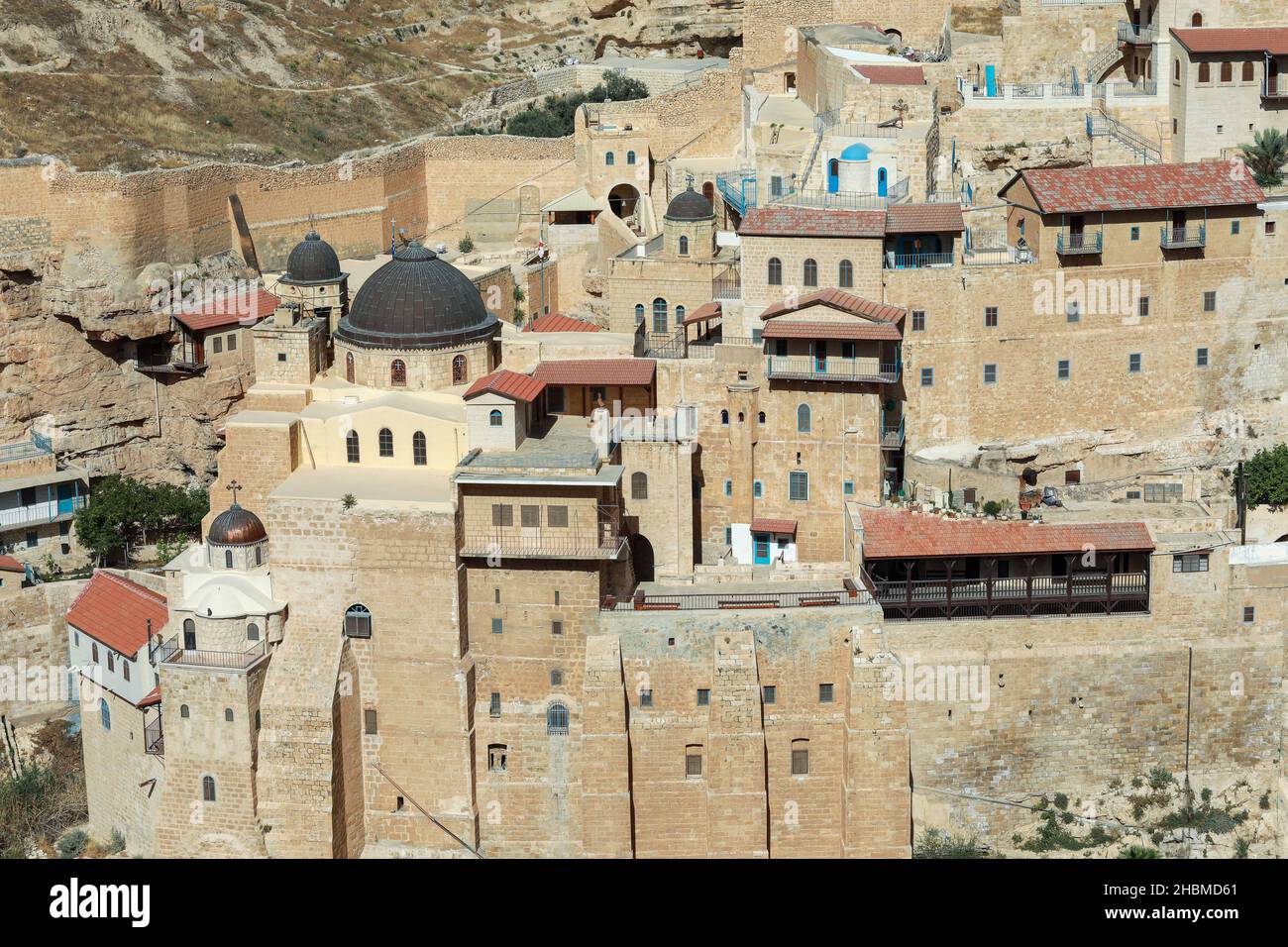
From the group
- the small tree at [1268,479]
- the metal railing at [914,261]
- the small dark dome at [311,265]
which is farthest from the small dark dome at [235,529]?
the small tree at [1268,479]

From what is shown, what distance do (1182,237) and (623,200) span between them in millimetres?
19399

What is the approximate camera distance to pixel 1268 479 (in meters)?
55.6

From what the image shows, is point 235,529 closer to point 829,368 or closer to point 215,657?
point 215,657

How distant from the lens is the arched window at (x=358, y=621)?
50.2 m

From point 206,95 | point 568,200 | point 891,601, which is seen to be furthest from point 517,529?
point 206,95

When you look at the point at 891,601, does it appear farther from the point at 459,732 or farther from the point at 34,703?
the point at 34,703

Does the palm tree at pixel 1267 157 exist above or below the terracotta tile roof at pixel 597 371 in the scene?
above

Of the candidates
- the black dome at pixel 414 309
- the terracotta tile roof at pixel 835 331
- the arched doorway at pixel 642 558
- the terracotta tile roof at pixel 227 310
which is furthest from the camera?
the terracotta tile roof at pixel 227 310

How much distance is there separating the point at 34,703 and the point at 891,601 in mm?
23451

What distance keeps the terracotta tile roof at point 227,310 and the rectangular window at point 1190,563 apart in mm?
26480

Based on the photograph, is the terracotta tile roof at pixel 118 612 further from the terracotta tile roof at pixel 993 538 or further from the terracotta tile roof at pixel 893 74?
the terracotta tile roof at pixel 893 74

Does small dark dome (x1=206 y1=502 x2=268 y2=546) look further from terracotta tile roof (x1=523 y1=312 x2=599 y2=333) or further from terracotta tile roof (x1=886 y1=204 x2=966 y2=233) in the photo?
terracotta tile roof (x1=886 y1=204 x2=966 y2=233)

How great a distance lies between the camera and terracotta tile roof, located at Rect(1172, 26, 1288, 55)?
196 feet

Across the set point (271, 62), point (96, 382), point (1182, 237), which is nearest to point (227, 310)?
point (96, 382)
